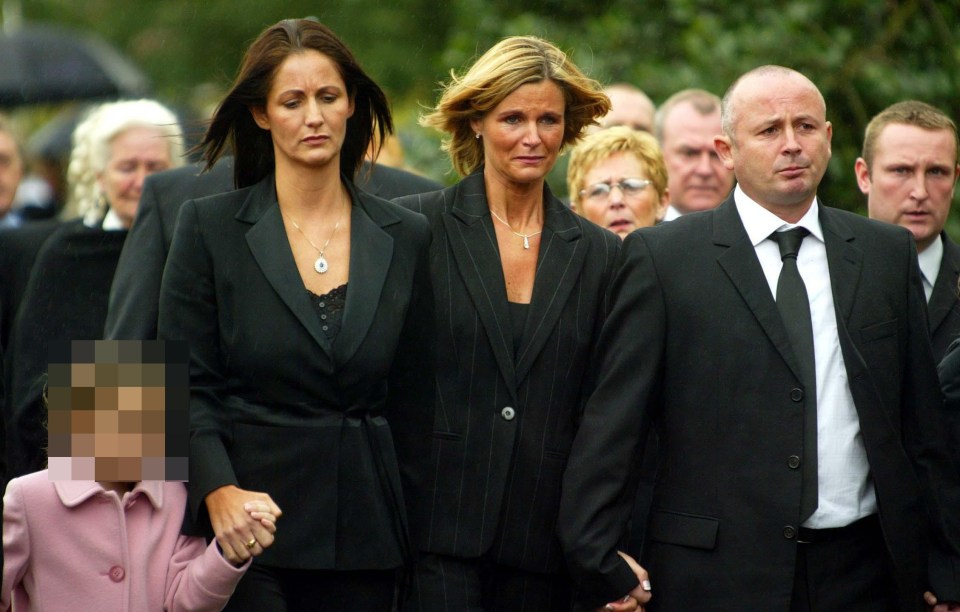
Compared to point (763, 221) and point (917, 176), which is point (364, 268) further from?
point (917, 176)

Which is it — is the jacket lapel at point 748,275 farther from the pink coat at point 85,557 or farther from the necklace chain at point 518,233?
the pink coat at point 85,557

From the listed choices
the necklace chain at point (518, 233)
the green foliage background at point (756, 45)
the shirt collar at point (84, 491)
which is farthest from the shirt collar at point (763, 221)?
the green foliage background at point (756, 45)

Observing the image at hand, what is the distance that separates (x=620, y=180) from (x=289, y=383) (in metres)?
2.61

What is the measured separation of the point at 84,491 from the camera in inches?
192

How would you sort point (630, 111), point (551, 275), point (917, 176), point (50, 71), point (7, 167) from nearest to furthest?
point (551, 275) < point (917, 176) < point (630, 111) < point (7, 167) < point (50, 71)

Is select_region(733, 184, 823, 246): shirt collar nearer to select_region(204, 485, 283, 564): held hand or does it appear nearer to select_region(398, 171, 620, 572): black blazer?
select_region(398, 171, 620, 572): black blazer

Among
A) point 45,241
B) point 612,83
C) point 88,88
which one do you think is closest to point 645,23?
point 612,83

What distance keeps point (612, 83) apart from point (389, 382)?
602cm

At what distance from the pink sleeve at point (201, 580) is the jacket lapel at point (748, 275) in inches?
68.7

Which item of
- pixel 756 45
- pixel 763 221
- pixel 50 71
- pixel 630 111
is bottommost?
pixel 763 221

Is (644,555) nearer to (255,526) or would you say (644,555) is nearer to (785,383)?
(785,383)

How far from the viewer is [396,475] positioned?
5.21m

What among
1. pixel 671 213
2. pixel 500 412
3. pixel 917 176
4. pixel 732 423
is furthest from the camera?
pixel 671 213

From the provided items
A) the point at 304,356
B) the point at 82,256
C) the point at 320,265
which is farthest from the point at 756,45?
the point at 304,356
